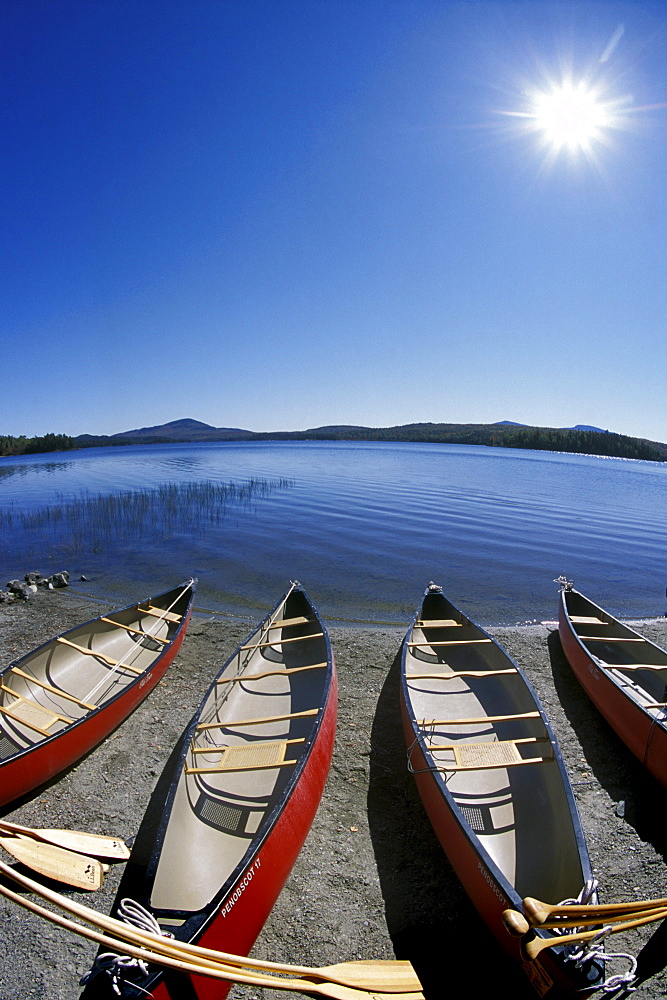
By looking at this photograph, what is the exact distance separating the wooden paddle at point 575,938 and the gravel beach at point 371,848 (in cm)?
135

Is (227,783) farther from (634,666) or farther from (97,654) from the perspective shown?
(634,666)

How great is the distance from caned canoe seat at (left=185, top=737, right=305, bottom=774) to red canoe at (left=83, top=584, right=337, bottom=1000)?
1 centimetres

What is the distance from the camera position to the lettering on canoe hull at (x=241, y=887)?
382 centimetres

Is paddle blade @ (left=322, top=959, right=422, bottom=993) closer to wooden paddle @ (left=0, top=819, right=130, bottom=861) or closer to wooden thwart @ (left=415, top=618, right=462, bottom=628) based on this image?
wooden paddle @ (left=0, top=819, right=130, bottom=861)

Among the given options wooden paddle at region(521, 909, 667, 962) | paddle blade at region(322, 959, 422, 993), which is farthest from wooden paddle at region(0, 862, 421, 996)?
wooden paddle at region(521, 909, 667, 962)

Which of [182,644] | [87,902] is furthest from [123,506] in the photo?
[87,902]

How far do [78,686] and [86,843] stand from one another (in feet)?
13.3

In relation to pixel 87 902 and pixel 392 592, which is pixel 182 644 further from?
pixel 392 592

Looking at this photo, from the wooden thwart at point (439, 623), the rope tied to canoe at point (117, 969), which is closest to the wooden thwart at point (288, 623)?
the wooden thwart at point (439, 623)

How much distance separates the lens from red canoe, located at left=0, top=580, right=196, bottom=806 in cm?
622

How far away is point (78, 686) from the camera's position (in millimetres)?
8562

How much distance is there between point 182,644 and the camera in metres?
11.3

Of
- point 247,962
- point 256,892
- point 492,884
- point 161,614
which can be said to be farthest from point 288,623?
point 247,962

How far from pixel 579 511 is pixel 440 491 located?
457 inches
